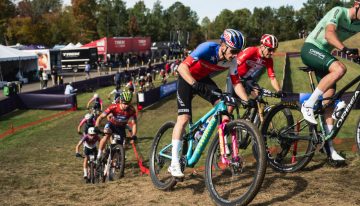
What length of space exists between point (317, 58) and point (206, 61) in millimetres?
1605

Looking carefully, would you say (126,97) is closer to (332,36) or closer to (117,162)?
(117,162)

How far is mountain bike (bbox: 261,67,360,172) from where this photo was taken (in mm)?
5953

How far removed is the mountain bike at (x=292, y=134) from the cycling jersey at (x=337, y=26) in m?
0.44

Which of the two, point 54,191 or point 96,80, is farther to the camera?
point 96,80

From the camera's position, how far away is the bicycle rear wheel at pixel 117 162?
10.1 meters

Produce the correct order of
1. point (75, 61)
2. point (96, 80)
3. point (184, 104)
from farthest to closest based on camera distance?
point (75, 61), point (96, 80), point (184, 104)

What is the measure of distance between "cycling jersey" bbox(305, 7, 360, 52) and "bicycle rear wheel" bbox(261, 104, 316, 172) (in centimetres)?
99

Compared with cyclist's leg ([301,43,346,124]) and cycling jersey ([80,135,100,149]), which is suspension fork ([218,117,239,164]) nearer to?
cyclist's leg ([301,43,346,124])

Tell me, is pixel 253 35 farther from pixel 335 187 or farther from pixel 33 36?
pixel 335 187

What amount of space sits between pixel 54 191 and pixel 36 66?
43594 mm

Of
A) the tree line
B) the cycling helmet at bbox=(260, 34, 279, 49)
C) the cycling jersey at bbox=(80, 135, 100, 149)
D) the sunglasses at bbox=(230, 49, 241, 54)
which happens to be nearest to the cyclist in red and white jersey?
the cycling helmet at bbox=(260, 34, 279, 49)

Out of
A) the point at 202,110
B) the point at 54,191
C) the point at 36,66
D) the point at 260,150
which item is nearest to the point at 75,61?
the point at 36,66

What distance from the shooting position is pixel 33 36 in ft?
255

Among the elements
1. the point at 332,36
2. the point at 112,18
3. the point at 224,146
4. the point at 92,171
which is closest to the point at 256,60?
the point at 332,36
